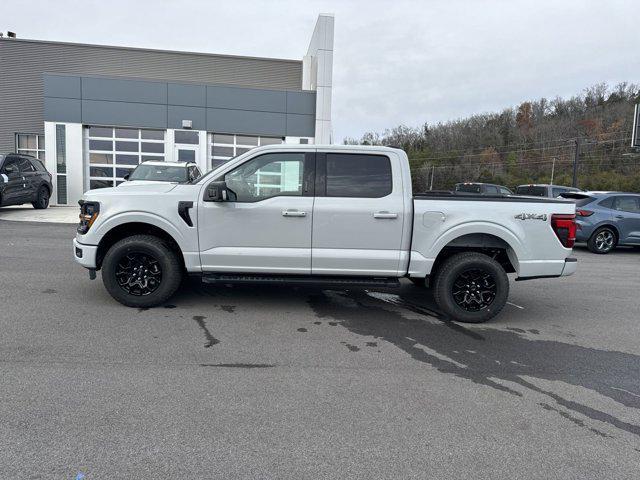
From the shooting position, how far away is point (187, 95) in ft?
68.8

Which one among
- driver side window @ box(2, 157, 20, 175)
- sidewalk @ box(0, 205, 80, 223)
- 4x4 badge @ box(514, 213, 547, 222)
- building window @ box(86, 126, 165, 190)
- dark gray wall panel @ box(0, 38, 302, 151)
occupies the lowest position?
sidewalk @ box(0, 205, 80, 223)

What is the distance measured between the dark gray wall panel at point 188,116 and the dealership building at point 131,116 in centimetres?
5

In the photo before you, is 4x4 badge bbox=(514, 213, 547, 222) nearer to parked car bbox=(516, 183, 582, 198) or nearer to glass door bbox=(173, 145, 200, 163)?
parked car bbox=(516, 183, 582, 198)

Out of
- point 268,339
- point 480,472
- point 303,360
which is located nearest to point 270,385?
point 303,360

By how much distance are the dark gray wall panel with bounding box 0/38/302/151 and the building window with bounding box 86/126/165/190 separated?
4070 millimetres

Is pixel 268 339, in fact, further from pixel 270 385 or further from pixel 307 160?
pixel 307 160

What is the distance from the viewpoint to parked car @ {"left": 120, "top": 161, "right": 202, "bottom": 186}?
1248cm

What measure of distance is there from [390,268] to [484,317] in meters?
1.28

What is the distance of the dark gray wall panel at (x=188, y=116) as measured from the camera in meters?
21.0

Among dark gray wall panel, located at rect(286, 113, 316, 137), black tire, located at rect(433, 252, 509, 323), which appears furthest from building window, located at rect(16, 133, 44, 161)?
black tire, located at rect(433, 252, 509, 323)

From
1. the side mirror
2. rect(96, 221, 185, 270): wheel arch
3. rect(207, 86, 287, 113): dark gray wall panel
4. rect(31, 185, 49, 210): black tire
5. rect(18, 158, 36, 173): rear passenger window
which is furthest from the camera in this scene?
rect(207, 86, 287, 113): dark gray wall panel

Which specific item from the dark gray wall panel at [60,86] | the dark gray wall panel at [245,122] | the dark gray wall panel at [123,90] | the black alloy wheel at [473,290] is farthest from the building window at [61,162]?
the black alloy wheel at [473,290]

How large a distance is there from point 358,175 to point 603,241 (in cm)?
961

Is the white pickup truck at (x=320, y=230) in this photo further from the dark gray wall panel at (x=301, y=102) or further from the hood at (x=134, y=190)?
the dark gray wall panel at (x=301, y=102)
